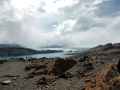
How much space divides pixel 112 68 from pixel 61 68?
1424 centimetres

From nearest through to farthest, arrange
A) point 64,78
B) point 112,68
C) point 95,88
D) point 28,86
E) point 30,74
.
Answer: point 95,88 → point 112,68 → point 28,86 → point 64,78 → point 30,74

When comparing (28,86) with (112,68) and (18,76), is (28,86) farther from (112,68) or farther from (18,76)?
(112,68)

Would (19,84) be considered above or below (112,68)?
below

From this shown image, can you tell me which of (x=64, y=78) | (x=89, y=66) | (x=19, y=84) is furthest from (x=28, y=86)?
(x=89, y=66)

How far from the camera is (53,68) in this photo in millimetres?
27125

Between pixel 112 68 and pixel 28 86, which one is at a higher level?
pixel 112 68

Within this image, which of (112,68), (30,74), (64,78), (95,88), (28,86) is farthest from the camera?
(30,74)

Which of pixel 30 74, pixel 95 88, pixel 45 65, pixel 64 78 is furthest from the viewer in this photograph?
pixel 45 65

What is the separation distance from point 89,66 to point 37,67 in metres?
5.41

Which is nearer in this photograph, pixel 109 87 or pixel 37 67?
pixel 109 87

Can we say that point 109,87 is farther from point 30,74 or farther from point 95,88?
point 30,74

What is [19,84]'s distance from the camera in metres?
23.2

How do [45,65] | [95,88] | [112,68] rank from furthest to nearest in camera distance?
1. [45,65]
2. [112,68]
3. [95,88]

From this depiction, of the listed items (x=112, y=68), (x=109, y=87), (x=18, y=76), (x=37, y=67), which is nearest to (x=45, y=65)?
(x=37, y=67)
